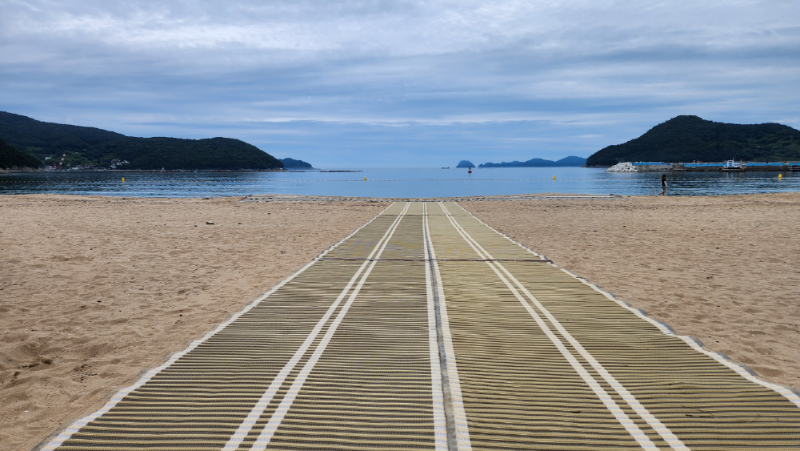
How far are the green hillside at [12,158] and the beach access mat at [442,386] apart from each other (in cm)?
16037

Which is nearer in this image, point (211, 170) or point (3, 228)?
point (3, 228)

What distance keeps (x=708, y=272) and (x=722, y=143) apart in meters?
208

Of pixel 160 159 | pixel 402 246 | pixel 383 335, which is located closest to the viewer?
pixel 383 335

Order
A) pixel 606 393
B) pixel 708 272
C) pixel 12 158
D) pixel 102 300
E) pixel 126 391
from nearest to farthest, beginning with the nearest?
pixel 606 393
pixel 126 391
pixel 102 300
pixel 708 272
pixel 12 158

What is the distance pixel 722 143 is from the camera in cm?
17500

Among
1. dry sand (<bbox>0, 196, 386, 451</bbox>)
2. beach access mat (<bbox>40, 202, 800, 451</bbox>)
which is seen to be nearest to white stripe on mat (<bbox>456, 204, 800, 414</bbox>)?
beach access mat (<bbox>40, 202, 800, 451</bbox>)

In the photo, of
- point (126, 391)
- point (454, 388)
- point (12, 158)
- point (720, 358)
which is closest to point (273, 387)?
point (126, 391)

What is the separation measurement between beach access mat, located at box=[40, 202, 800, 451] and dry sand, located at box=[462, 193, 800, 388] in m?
0.81

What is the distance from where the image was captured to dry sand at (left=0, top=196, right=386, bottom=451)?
4.07m

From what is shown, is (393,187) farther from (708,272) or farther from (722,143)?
(722,143)

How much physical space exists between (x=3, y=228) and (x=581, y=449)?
17033 mm

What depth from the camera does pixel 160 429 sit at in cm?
312

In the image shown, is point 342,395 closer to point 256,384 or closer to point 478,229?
point 256,384

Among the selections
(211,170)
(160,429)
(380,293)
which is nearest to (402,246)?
(380,293)
